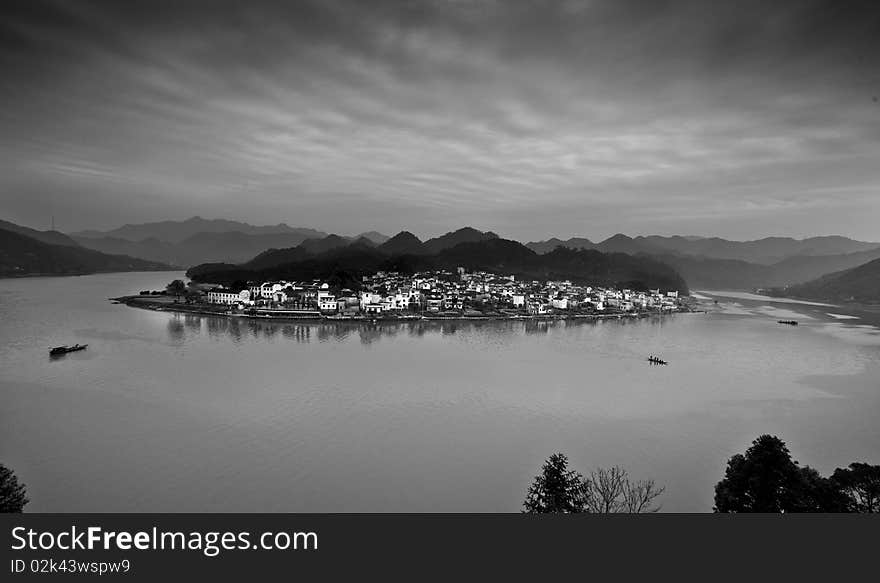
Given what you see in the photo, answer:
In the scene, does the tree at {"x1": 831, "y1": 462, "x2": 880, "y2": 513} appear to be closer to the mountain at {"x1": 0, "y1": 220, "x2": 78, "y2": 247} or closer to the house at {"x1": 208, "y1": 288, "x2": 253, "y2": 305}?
the house at {"x1": 208, "y1": 288, "x2": 253, "y2": 305}

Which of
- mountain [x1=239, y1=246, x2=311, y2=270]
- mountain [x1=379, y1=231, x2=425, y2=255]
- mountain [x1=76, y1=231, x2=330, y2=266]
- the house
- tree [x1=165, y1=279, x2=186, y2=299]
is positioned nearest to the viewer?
the house

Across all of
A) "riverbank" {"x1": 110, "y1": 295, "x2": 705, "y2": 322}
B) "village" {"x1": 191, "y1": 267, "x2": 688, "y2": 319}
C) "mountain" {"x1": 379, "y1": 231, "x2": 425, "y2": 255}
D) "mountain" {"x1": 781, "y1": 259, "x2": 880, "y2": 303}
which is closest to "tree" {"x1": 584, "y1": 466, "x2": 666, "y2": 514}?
"riverbank" {"x1": 110, "y1": 295, "x2": 705, "y2": 322}

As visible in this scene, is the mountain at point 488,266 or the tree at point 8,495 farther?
the mountain at point 488,266

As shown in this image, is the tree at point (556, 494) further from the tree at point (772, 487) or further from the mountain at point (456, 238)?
the mountain at point (456, 238)

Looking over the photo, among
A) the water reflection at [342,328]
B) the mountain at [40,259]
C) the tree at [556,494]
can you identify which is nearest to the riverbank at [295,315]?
the water reflection at [342,328]
